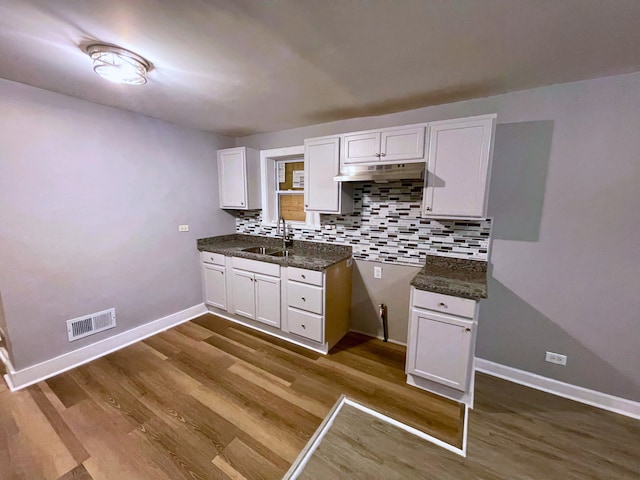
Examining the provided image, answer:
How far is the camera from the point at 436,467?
5.01 feet

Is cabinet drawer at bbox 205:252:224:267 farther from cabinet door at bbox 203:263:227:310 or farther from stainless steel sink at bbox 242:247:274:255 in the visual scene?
stainless steel sink at bbox 242:247:274:255

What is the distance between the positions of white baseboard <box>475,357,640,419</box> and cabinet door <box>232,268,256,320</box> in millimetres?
2366

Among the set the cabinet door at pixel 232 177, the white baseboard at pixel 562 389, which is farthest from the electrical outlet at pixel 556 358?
the cabinet door at pixel 232 177

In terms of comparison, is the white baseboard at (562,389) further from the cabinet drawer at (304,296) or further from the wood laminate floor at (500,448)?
the cabinet drawer at (304,296)

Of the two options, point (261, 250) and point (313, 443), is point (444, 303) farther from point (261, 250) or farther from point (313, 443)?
point (261, 250)

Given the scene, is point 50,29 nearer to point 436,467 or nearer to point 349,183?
point 349,183

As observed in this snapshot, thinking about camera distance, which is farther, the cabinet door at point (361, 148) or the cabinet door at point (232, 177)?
the cabinet door at point (232, 177)

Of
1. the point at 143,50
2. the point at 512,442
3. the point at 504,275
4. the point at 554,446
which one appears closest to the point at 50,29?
the point at 143,50

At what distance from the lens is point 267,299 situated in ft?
9.43

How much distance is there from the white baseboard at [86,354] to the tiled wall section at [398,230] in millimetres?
2107

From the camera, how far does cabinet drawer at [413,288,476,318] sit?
1855 millimetres

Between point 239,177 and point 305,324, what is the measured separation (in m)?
2.03

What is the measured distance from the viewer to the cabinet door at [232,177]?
130 inches

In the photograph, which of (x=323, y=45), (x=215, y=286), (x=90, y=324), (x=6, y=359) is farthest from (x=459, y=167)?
(x=6, y=359)
